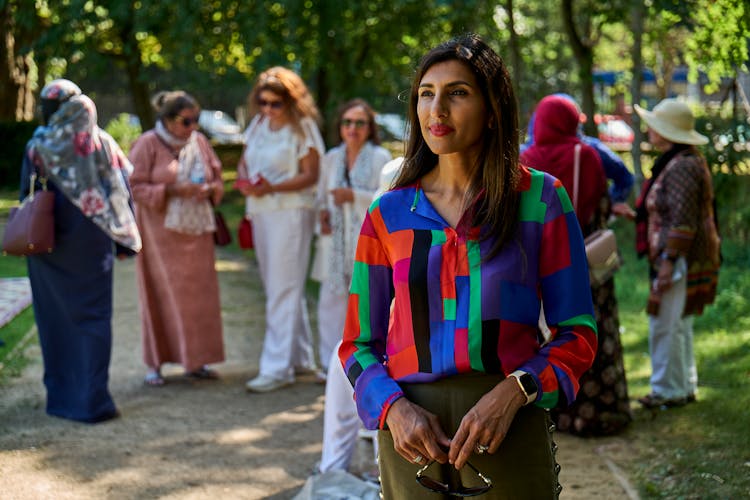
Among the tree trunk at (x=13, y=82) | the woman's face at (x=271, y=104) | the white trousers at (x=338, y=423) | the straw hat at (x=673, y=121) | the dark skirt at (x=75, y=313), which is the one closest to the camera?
the white trousers at (x=338, y=423)

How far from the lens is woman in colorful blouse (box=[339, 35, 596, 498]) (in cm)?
246

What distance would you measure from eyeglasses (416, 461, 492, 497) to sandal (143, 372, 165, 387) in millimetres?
5098

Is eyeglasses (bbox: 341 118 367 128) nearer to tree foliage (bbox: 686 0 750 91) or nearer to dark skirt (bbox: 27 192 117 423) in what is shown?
dark skirt (bbox: 27 192 117 423)

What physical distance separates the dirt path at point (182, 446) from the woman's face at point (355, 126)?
1.78 m

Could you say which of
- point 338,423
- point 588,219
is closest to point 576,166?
point 588,219

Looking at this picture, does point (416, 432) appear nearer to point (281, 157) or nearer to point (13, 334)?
point (281, 157)

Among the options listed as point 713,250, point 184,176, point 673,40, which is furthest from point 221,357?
point 673,40

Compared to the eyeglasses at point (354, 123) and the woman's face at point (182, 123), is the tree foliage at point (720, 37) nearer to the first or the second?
the eyeglasses at point (354, 123)

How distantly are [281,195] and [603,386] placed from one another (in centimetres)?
265

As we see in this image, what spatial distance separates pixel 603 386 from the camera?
239 inches

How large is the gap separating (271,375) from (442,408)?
489cm

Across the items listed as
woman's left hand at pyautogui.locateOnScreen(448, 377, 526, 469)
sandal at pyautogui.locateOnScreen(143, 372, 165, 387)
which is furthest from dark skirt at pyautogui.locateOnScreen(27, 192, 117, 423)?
woman's left hand at pyautogui.locateOnScreen(448, 377, 526, 469)

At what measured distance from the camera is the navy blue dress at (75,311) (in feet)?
20.3

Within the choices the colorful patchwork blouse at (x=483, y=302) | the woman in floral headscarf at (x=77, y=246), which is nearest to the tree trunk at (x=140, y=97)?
the woman in floral headscarf at (x=77, y=246)
